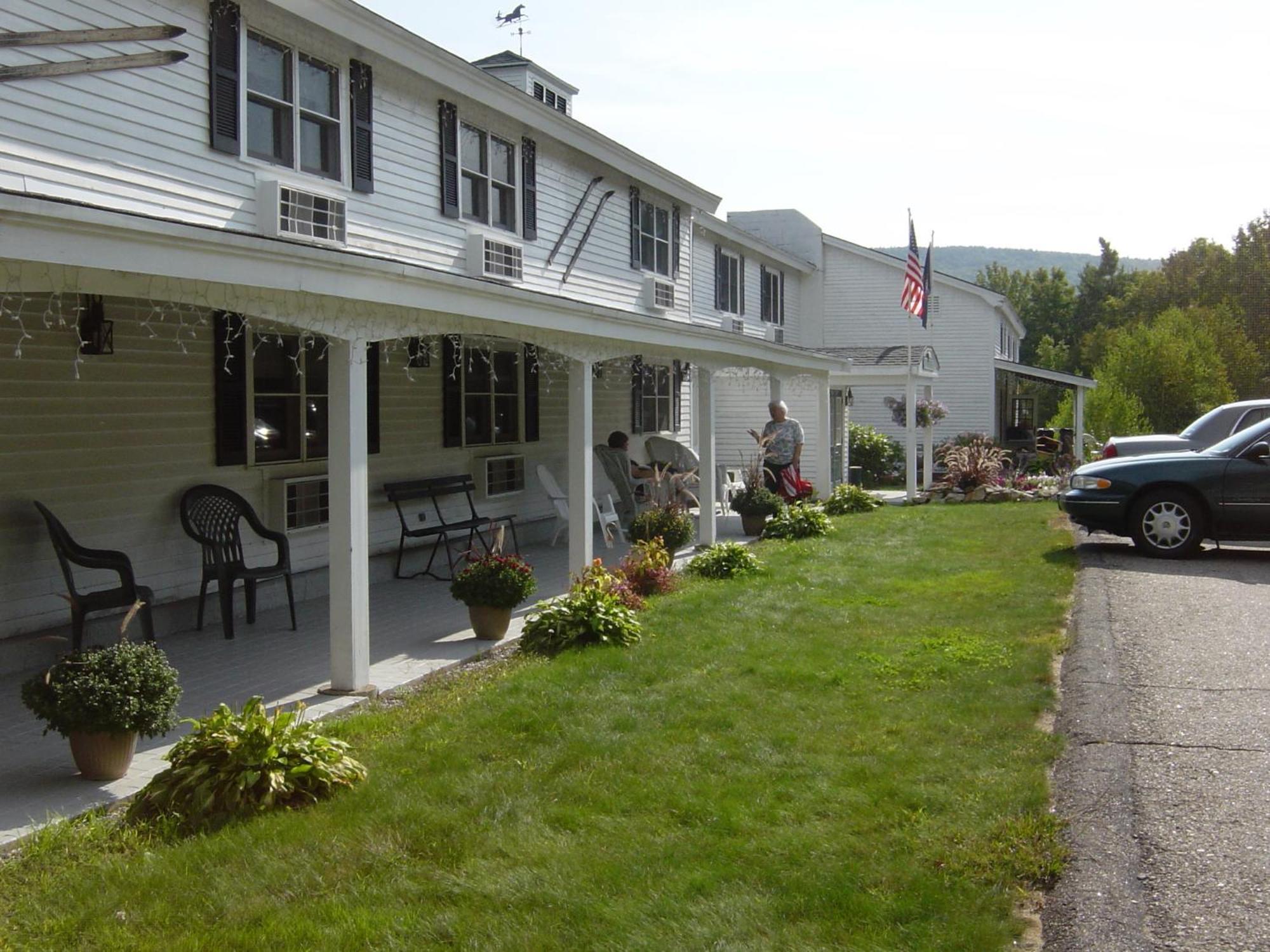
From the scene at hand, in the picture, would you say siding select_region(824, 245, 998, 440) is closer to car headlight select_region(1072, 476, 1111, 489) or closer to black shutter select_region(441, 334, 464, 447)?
car headlight select_region(1072, 476, 1111, 489)

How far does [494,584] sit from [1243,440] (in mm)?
8264

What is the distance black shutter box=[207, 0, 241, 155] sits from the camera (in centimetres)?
921

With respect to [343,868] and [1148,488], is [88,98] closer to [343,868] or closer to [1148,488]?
[343,868]

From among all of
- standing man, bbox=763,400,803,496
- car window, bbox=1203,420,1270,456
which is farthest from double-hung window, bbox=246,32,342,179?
car window, bbox=1203,420,1270,456

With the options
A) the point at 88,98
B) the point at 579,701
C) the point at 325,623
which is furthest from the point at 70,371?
the point at 579,701

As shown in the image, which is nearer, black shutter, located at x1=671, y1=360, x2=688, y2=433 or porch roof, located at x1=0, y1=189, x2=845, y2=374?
porch roof, located at x1=0, y1=189, x2=845, y2=374

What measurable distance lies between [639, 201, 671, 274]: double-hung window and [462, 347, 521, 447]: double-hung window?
3498mm

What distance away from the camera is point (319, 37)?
10406 millimetres

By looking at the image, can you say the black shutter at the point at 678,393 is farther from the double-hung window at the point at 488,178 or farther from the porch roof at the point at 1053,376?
the porch roof at the point at 1053,376

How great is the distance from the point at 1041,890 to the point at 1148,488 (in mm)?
9218

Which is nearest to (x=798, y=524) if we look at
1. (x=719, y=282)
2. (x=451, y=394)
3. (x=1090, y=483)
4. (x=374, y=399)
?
(x=1090, y=483)

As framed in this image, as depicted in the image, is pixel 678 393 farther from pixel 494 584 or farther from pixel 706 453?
pixel 494 584

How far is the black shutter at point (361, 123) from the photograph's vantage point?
10.9 metres

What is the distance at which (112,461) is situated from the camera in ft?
29.6
